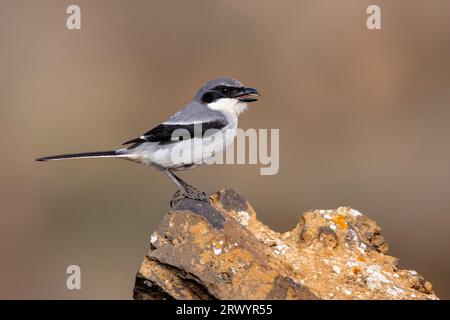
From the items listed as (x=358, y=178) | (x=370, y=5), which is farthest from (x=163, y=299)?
(x=370, y=5)

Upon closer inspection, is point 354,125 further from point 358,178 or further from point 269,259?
point 269,259

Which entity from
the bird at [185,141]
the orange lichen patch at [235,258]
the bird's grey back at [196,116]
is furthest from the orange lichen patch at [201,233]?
the bird's grey back at [196,116]

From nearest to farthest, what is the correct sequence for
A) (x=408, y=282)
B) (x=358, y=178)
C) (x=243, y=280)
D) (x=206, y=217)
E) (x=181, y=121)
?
(x=243, y=280) < (x=206, y=217) < (x=408, y=282) < (x=181, y=121) < (x=358, y=178)

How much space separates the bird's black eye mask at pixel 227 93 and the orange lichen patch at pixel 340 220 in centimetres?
139

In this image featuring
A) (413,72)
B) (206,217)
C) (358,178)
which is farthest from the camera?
(413,72)

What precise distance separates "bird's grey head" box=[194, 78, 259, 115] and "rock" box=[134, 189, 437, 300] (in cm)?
112

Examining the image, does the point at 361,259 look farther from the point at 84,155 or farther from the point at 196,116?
the point at 84,155

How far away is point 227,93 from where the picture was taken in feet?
25.6

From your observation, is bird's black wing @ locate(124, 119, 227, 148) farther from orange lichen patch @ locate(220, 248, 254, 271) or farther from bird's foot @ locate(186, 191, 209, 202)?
orange lichen patch @ locate(220, 248, 254, 271)

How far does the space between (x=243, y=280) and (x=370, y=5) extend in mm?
12029

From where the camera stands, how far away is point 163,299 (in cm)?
595

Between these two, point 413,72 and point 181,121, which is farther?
point 413,72

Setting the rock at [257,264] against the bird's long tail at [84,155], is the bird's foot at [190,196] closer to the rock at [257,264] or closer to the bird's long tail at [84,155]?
the rock at [257,264]

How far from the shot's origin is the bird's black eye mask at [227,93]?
779 cm
